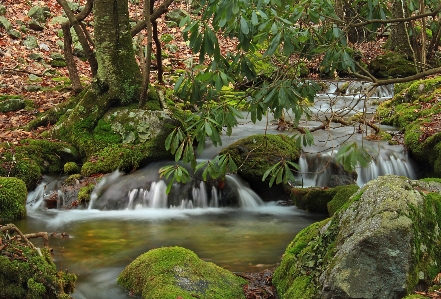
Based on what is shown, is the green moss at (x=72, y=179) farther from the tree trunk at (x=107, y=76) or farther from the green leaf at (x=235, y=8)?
the green leaf at (x=235, y=8)

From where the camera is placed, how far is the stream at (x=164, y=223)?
5543mm

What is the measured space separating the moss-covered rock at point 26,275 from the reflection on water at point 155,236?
3.68 ft

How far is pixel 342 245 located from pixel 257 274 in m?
1.50

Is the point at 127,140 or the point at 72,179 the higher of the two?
the point at 127,140

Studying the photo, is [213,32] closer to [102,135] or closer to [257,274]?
[257,274]

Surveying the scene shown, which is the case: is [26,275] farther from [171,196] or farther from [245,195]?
[245,195]

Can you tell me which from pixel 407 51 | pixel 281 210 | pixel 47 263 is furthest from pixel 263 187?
pixel 407 51

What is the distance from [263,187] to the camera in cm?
830

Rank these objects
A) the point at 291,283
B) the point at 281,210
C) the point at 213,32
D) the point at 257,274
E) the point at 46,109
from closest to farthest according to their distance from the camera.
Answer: the point at 213,32, the point at 291,283, the point at 257,274, the point at 281,210, the point at 46,109

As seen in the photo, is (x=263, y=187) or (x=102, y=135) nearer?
(x=263, y=187)

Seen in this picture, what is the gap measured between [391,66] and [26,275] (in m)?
14.4

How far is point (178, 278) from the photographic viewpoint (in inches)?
162

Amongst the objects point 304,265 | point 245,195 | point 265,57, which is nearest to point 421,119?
point 245,195

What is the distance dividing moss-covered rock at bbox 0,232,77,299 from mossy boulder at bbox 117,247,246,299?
79 centimetres
